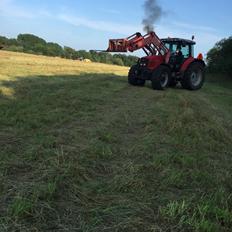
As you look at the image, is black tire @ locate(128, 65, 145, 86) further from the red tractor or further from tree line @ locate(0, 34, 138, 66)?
tree line @ locate(0, 34, 138, 66)

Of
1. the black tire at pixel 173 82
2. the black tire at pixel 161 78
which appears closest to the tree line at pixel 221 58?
the black tire at pixel 173 82

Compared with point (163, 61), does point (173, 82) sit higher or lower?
lower

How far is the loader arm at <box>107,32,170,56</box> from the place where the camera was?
17406mm

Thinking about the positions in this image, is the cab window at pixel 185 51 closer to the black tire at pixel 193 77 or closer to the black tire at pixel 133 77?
the black tire at pixel 193 77

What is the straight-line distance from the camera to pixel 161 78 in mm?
16984

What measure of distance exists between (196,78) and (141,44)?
9.34ft

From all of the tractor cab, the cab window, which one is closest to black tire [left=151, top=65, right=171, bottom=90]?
the tractor cab

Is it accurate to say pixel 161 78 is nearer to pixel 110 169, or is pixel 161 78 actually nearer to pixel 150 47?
pixel 150 47

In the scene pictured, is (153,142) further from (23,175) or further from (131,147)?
(23,175)

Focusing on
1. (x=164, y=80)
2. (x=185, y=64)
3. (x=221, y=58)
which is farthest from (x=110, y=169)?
(x=221, y=58)

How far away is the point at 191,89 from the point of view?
728 inches

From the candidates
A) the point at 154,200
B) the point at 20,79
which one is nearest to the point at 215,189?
the point at 154,200

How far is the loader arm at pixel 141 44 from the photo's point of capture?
57.1ft

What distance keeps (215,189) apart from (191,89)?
529 inches
